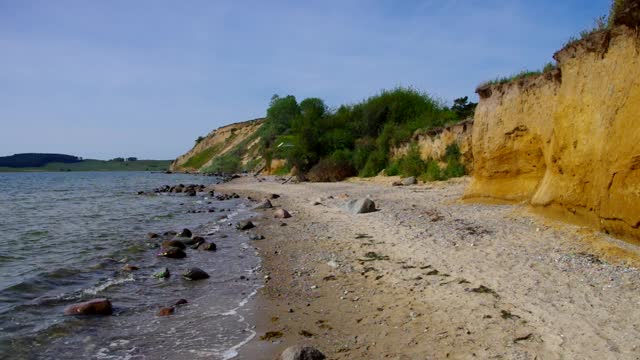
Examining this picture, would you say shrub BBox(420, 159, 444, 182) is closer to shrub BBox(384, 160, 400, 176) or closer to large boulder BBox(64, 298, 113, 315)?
shrub BBox(384, 160, 400, 176)

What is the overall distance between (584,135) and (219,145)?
10696 cm

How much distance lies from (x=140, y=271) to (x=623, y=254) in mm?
9305

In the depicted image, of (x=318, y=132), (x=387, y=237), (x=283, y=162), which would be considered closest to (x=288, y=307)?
(x=387, y=237)

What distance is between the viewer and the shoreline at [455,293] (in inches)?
211

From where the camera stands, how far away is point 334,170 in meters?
37.4

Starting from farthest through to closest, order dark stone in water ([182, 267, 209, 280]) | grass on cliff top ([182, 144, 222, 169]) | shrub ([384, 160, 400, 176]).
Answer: grass on cliff top ([182, 144, 222, 169])
shrub ([384, 160, 400, 176])
dark stone in water ([182, 267, 209, 280])

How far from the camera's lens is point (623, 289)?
6.26 meters

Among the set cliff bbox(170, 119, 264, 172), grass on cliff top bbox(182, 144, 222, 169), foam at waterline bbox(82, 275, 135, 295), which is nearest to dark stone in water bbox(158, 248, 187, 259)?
foam at waterline bbox(82, 275, 135, 295)

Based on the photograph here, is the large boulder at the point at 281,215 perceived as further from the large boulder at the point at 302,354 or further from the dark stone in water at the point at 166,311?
the large boulder at the point at 302,354

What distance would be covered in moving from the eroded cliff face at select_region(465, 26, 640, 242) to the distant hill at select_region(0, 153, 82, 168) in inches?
7382

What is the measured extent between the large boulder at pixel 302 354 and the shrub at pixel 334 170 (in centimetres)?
3127

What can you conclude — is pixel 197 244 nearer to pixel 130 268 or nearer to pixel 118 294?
pixel 130 268

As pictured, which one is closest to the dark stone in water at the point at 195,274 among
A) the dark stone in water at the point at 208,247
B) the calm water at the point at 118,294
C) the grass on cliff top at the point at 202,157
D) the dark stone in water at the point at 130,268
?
the calm water at the point at 118,294

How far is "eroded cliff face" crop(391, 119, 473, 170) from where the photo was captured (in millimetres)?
24078
